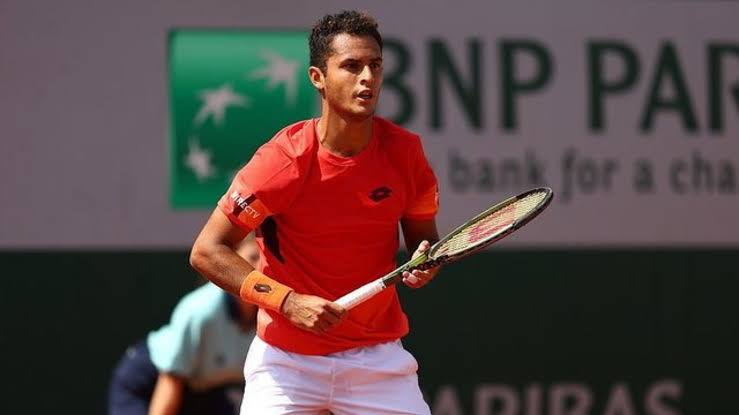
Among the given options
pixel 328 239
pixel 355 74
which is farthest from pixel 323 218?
pixel 355 74

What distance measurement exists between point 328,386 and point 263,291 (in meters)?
0.35

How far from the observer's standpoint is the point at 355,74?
14.6 feet

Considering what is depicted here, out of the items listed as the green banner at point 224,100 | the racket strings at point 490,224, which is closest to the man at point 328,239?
the racket strings at point 490,224

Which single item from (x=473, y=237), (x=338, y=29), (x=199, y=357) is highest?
(x=338, y=29)

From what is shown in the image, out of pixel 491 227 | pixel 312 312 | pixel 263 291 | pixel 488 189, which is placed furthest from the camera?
pixel 488 189

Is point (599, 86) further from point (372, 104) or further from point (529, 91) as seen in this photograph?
point (372, 104)

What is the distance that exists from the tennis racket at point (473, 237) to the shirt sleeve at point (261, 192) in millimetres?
333

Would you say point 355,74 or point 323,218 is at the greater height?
point 355,74

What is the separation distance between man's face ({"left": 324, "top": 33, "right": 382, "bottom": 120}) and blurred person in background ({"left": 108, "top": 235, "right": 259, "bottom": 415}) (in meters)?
1.25

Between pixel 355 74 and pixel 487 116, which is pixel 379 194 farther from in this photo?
pixel 487 116

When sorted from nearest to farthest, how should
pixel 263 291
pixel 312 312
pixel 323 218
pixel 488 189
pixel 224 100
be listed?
pixel 312 312 → pixel 263 291 → pixel 323 218 → pixel 224 100 → pixel 488 189

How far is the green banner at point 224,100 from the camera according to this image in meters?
7.17

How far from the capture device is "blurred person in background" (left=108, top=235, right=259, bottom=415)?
18.3 feet

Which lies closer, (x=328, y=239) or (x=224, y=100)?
(x=328, y=239)
